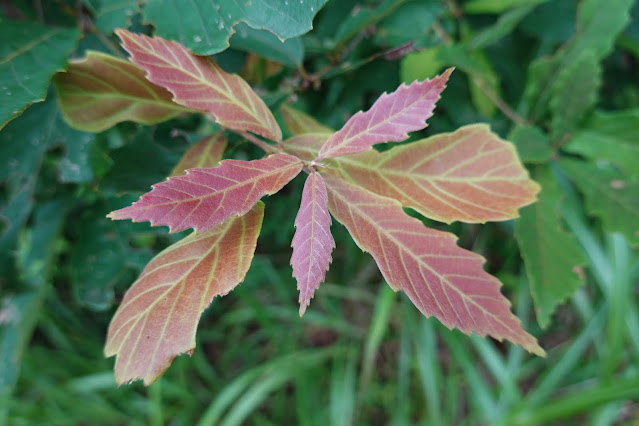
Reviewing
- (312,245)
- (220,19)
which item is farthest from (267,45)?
(312,245)

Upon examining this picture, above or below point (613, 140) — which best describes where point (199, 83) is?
above

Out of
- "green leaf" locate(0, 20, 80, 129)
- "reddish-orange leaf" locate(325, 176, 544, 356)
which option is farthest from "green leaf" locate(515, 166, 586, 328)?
"green leaf" locate(0, 20, 80, 129)

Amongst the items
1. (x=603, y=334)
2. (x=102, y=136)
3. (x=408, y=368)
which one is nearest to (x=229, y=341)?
(x=408, y=368)

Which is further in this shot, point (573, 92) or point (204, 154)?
point (573, 92)

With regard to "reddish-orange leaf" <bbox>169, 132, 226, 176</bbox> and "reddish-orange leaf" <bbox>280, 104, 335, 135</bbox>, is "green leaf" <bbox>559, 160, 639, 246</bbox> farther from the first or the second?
"reddish-orange leaf" <bbox>169, 132, 226, 176</bbox>

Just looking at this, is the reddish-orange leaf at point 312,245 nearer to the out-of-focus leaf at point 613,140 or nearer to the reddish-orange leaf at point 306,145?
the reddish-orange leaf at point 306,145

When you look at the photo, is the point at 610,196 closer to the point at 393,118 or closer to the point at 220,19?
the point at 393,118
